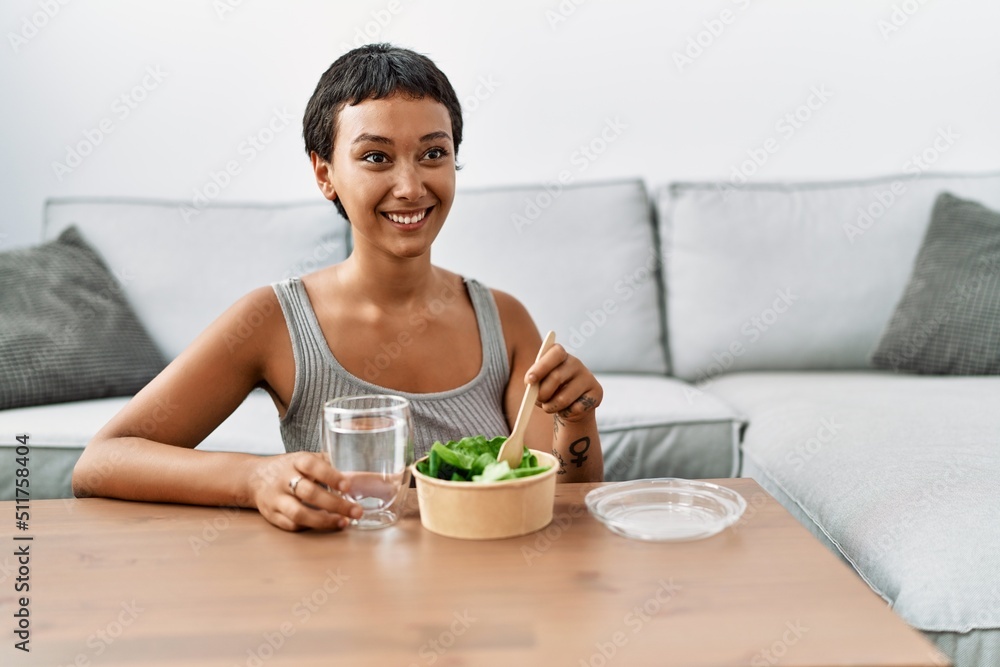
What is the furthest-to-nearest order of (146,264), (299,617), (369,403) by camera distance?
(146,264), (369,403), (299,617)

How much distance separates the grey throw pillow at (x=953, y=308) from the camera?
219 cm

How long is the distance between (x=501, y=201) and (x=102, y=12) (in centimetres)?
129

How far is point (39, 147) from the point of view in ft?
8.85

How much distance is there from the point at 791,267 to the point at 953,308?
0.40 meters

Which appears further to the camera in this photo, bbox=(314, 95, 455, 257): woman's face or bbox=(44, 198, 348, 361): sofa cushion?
bbox=(44, 198, 348, 361): sofa cushion

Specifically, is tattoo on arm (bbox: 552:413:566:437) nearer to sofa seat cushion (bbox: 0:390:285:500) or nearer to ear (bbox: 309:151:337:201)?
ear (bbox: 309:151:337:201)

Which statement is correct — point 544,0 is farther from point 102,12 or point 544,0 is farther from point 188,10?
point 102,12

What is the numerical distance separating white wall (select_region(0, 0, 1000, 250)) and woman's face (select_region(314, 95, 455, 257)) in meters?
1.49

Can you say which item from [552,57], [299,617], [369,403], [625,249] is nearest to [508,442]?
[369,403]

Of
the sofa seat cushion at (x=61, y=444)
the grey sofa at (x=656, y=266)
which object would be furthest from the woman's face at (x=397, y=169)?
the grey sofa at (x=656, y=266)

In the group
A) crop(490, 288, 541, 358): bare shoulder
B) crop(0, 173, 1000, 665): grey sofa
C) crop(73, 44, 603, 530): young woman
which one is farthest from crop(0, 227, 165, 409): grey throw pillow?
crop(490, 288, 541, 358): bare shoulder

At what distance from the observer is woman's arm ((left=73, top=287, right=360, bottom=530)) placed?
0.91 m

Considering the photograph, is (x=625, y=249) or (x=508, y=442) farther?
(x=625, y=249)

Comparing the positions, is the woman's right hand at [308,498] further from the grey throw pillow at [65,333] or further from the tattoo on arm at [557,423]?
the grey throw pillow at [65,333]
